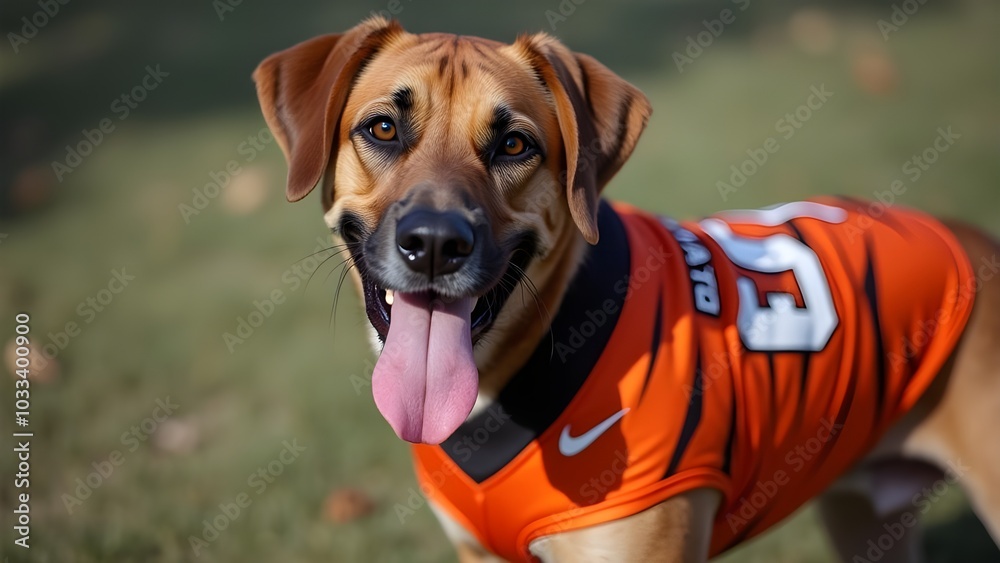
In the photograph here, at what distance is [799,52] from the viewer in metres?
9.38

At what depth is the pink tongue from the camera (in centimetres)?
260

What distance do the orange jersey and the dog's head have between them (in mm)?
211

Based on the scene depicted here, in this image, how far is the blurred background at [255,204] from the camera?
441cm

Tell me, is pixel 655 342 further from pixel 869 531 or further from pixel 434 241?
pixel 869 531

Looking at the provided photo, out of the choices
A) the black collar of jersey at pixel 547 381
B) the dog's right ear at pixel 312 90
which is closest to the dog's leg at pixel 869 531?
the black collar of jersey at pixel 547 381

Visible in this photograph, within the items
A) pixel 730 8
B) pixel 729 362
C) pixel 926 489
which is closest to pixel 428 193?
pixel 729 362

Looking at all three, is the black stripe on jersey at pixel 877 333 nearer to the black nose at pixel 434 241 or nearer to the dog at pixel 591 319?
the dog at pixel 591 319

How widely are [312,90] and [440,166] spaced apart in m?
0.58

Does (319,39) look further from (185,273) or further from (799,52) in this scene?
(799,52)

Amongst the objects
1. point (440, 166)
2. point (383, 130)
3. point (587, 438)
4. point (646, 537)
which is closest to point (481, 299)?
point (440, 166)

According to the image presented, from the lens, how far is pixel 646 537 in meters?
2.55

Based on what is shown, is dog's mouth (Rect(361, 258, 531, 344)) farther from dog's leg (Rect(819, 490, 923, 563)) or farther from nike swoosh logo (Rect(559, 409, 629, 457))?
dog's leg (Rect(819, 490, 923, 563))

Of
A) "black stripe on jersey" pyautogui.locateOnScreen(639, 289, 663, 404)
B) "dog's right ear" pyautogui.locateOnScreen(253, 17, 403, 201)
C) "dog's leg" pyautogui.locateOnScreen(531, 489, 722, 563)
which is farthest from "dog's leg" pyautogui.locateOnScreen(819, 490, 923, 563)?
"dog's right ear" pyautogui.locateOnScreen(253, 17, 403, 201)

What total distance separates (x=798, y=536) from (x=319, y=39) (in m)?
3.28
